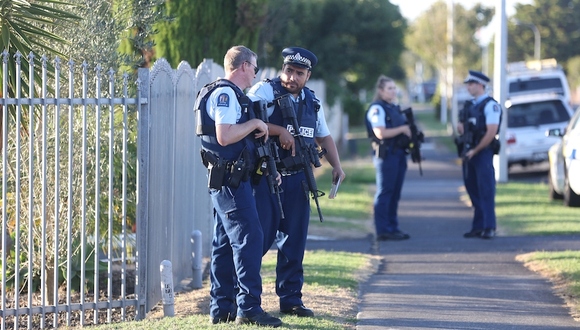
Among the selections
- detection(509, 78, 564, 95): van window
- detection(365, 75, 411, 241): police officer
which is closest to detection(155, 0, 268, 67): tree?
detection(365, 75, 411, 241): police officer

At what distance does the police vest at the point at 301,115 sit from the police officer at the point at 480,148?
14.9 feet

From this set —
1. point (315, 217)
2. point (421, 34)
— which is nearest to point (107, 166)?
point (315, 217)

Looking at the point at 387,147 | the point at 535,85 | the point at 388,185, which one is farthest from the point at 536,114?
the point at 387,147

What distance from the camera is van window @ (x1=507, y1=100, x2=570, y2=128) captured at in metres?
19.8

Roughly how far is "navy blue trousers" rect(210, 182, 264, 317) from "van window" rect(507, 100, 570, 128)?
1448 centimetres

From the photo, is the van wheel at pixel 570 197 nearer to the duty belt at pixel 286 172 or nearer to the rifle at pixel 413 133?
the rifle at pixel 413 133

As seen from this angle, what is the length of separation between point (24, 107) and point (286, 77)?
1889mm

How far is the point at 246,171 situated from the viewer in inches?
239

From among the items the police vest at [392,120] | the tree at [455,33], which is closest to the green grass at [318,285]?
the police vest at [392,120]

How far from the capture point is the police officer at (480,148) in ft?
35.9

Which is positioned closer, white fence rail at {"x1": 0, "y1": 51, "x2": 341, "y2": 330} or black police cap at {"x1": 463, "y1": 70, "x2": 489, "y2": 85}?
white fence rail at {"x1": 0, "y1": 51, "x2": 341, "y2": 330}

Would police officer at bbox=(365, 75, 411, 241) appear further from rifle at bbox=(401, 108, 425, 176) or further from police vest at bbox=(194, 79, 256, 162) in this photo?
police vest at bbox=(194, 79, 256, 162)

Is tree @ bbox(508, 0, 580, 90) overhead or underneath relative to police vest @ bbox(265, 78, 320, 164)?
overhead

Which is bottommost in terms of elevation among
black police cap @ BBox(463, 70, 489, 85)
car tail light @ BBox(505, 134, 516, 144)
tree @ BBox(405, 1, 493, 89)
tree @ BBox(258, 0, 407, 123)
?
car tail light @ BBox(505, 134, 516, 144)
